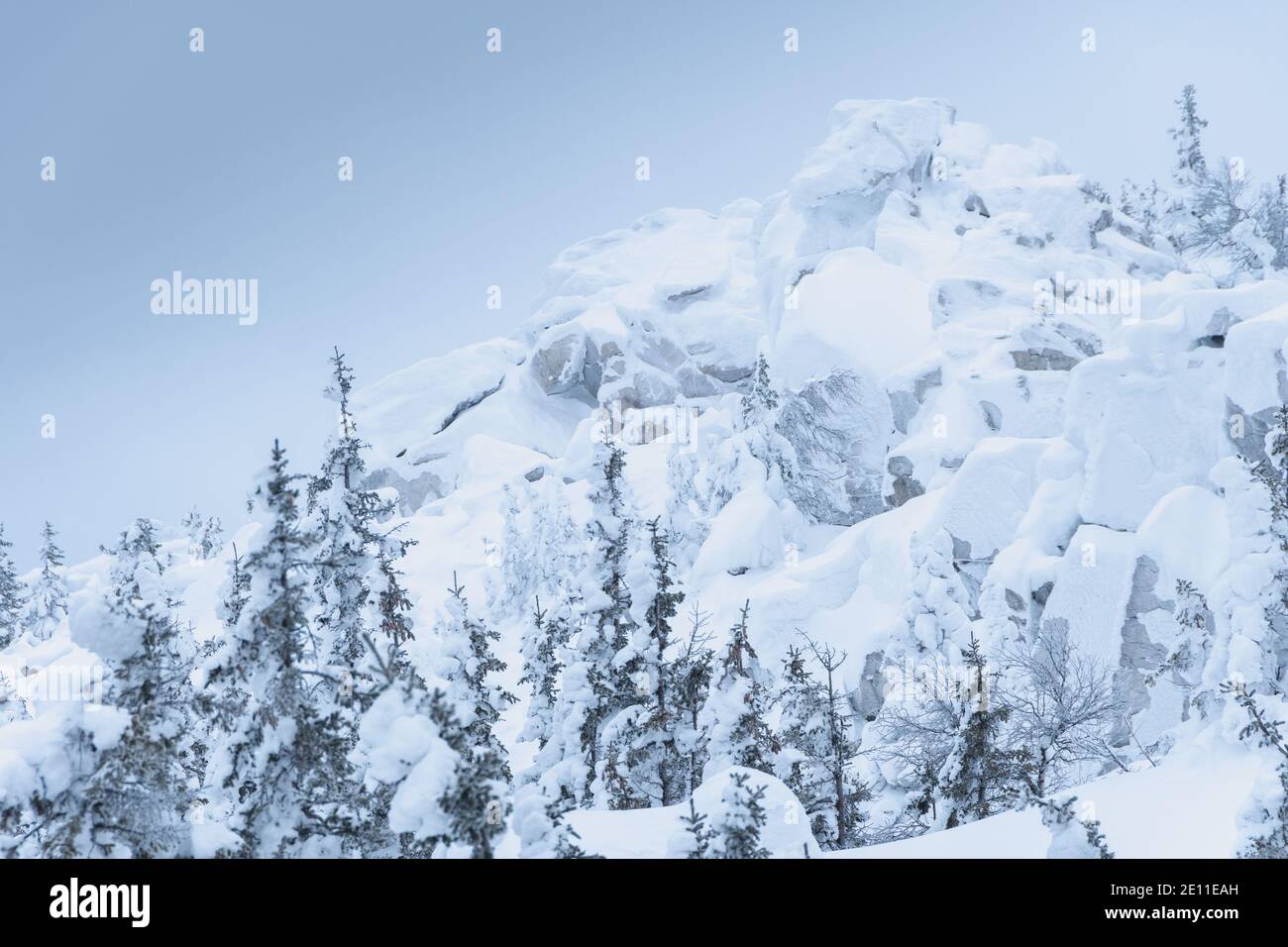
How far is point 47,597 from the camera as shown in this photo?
58.0m

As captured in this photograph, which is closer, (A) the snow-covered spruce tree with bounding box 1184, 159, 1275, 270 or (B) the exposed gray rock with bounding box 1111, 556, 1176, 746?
(B) the exposed gray rock with bounding box 1111, 556, 1176, 746

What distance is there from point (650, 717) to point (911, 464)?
28.3 m

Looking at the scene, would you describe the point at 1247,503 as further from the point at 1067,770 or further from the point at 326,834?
the point at 326,834

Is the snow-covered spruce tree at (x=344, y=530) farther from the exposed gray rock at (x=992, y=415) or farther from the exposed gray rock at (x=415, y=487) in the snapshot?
the exposed gray rock at (x=415, y=487)

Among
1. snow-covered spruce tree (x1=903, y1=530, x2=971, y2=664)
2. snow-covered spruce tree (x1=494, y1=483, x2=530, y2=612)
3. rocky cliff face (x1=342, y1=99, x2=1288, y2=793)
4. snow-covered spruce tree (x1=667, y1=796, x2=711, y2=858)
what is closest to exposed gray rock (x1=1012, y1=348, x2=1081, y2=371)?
rocky cliff face (x1=342, y1=99, x2=1288, y2=793)

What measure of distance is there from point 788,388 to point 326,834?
43135 millimetres

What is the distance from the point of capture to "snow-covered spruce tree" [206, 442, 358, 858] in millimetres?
8867

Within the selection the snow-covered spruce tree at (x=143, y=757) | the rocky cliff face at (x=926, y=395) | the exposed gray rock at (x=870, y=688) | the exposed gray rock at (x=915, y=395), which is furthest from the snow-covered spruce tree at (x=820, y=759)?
the exposed gray rock at (x=915, y=395)

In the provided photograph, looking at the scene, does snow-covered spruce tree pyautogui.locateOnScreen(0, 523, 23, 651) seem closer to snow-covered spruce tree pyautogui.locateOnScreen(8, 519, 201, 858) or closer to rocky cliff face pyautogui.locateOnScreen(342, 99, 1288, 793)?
rocky cliff face pyautogui.locateOnScreen(342, 99, 1288, 793)

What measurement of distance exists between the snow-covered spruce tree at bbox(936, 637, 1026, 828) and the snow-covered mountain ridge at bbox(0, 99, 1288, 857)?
0.49 meters

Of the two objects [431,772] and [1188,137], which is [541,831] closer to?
[431,772]

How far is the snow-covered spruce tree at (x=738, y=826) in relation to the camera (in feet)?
24.8

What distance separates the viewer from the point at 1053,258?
5512 cm
